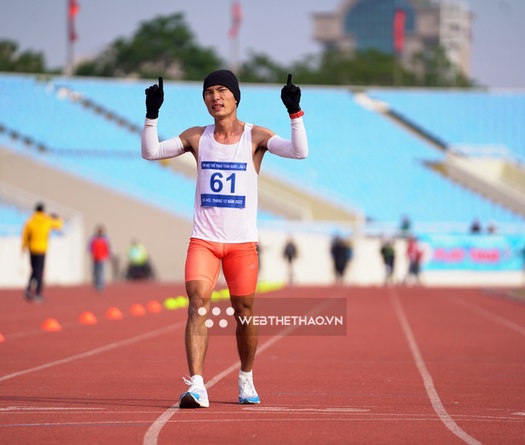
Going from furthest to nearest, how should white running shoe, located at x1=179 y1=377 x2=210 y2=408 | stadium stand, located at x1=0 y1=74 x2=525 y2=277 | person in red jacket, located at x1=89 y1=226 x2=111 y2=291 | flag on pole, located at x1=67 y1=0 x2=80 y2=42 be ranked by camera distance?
flag on pole, located at x1=67 y1=0 x2=80 y2=42
stadium stand, located at x1=0 y1=74 x2=525 y2=277
person in red jacket, located at x1=89 y1=226 x2=111 y2=291
white running shoe, located at x1=179 y1=377 x2=210 y2=408

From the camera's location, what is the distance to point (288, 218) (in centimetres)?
4888

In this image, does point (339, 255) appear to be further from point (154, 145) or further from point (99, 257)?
point (154, 145)

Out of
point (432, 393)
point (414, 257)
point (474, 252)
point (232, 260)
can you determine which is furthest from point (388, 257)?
point (232, 260)

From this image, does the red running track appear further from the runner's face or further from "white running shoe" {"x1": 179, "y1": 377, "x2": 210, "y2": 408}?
the runner's face

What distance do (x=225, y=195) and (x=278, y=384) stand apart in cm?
251

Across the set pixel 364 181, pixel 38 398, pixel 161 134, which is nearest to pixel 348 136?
pixel 364 181

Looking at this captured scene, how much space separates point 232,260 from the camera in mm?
8977

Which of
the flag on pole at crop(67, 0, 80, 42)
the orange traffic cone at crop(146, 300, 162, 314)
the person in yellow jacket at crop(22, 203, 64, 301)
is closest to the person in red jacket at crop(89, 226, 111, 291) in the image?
the orange traffic cone at crop(146, 300, 162, 314)

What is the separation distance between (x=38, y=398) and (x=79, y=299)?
20.0m

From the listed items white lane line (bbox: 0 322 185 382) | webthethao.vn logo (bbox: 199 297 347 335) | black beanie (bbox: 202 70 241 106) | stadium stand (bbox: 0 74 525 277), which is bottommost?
white lane line (bbox: 0 322 185 382)

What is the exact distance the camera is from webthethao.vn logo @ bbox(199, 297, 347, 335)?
61.3ft

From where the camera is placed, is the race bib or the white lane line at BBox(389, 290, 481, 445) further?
the race bib

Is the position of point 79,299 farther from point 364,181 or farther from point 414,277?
point 364,181

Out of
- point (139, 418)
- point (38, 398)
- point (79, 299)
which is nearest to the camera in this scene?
point (139, 418)
